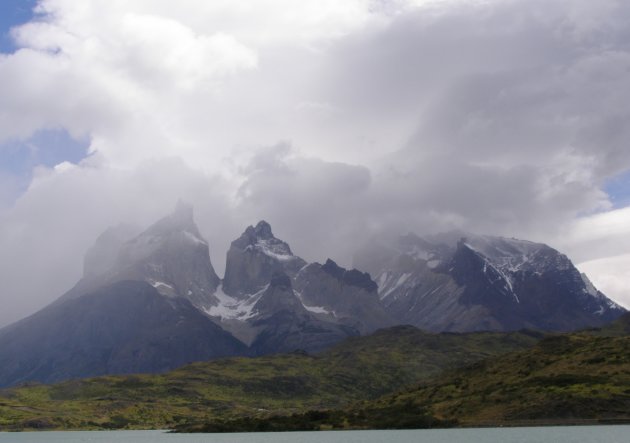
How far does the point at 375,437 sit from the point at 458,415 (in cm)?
3398

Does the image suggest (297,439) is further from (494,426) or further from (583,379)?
(583,379)

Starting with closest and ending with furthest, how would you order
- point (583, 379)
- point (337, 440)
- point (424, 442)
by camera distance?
point (424, 442)
point (337, 440)
point (583, 379)

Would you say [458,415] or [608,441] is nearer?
[608,441]

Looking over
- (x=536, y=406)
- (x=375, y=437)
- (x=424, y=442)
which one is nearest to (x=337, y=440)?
(x=375, y=437)

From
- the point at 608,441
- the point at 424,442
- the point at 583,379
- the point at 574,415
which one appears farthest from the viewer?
the point at 583,379

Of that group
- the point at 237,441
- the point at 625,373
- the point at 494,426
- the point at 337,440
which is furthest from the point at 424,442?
the point at 625,373

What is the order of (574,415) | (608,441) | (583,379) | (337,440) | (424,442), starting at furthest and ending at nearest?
(583,379)
(574,415)
(337,440)
(424,442)
(608,441)

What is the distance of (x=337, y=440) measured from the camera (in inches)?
6683

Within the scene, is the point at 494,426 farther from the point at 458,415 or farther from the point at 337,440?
the point at 337,440

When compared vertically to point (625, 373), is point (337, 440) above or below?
below

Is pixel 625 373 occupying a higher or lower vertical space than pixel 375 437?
higher

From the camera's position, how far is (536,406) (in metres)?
188

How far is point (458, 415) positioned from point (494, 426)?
16.7 metres

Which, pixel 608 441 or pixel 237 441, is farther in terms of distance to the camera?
pixel 237 441
